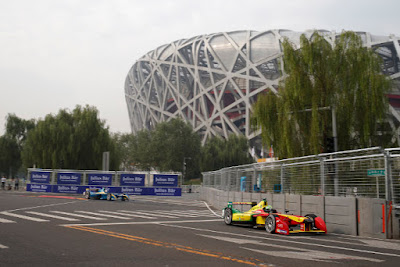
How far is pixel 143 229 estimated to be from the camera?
37.7ft

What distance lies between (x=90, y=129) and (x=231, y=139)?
2814cm

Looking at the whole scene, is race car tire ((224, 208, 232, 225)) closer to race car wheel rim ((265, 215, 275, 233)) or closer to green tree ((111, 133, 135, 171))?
race car wheel rim ((265, 215, 275, 233))

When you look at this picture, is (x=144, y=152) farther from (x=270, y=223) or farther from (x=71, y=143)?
(x=270, y=223)

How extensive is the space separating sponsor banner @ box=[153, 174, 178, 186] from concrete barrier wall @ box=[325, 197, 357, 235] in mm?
21732

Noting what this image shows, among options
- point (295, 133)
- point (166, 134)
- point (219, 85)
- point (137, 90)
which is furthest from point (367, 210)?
point (137, 90)

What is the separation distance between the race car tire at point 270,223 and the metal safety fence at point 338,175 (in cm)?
255

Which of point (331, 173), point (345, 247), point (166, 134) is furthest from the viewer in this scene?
point (166, 134)

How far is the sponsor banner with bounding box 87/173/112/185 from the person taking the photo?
112 feet

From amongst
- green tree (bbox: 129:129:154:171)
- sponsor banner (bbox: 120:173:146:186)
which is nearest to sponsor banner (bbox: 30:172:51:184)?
sponsor banner (bbox: 120:173:146:186)

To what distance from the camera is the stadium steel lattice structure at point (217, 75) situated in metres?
74.9

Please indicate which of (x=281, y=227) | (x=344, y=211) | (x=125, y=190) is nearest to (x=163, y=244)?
(x=281, y=227)

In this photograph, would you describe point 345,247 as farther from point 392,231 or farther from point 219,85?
point 219,85

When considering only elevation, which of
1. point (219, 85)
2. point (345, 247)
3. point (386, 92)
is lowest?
point (345, 247)

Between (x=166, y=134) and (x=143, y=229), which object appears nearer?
(x=143, y=229)
